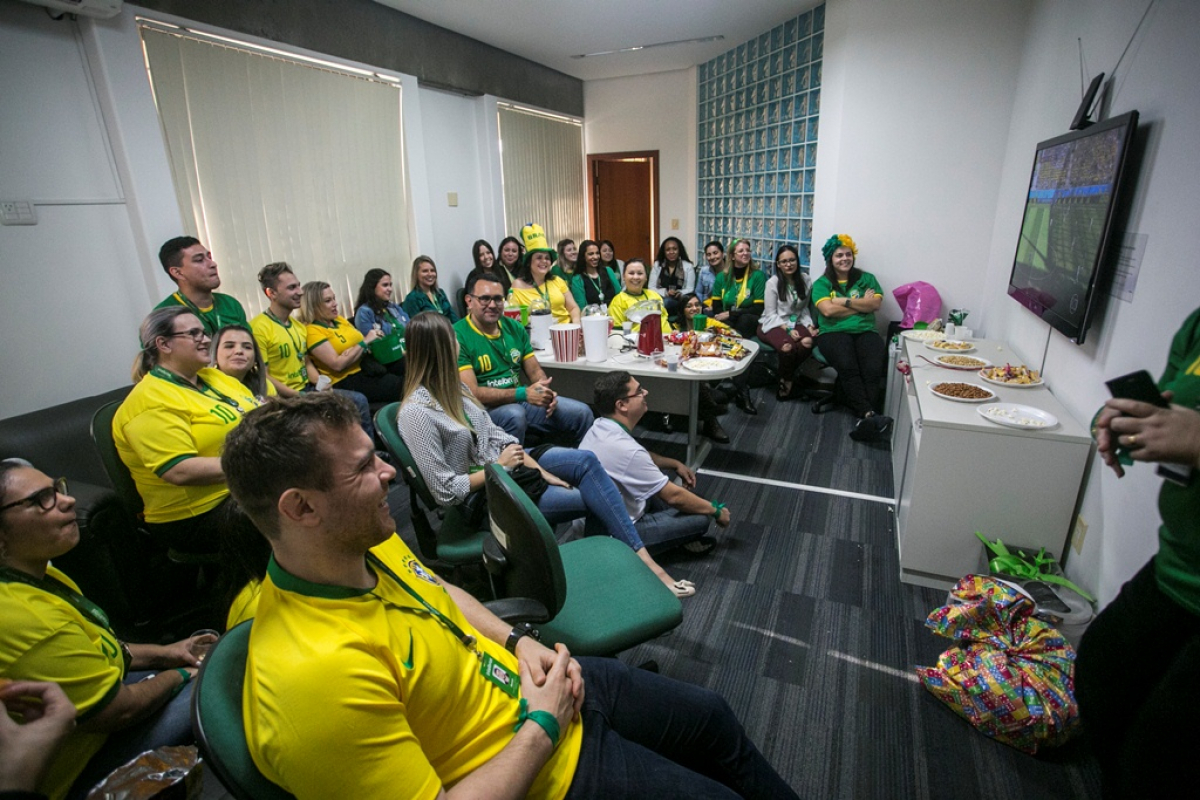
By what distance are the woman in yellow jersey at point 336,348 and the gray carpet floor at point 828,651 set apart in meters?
0.80

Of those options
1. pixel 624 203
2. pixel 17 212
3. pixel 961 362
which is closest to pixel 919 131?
pixel 961 362

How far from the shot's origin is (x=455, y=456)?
6.92 feet

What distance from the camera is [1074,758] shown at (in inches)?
63.7

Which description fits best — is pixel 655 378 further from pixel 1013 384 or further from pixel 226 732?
pixel 226 732

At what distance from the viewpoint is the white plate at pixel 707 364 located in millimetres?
3107

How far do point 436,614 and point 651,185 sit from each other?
6.74 meters

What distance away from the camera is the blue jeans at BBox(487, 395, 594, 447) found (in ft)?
9.87

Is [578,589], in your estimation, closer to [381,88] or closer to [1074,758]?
[1074,758]

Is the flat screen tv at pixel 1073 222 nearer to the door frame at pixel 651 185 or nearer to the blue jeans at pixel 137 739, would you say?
the blue jeans at pixel 137 739

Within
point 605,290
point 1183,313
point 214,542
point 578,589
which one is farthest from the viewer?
point 605,290

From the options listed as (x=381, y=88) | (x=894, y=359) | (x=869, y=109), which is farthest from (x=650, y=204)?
(x=894, y=359)

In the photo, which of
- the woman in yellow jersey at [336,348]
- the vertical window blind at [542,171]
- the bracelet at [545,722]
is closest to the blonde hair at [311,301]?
the woman in yellow jersey at [336,348]

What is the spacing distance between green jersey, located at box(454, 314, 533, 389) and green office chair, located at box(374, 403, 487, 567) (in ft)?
3.27

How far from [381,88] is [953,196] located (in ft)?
14.2
